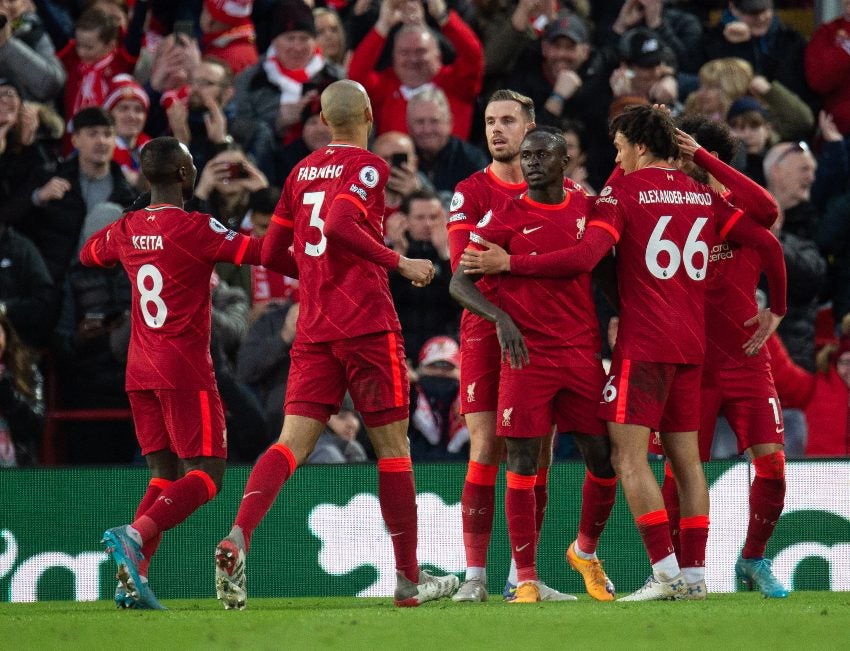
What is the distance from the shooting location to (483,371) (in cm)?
794

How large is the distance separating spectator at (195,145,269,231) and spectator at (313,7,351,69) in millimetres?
2135

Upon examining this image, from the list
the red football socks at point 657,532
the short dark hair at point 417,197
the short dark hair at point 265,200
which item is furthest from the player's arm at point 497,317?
the short dark hair at point 265,200

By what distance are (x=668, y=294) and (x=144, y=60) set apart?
735 cm

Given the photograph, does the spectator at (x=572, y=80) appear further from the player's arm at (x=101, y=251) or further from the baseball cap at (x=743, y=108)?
the player's arm at (x=101, y=251)

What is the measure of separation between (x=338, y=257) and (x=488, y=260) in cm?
70

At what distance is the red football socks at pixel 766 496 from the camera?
318 inches

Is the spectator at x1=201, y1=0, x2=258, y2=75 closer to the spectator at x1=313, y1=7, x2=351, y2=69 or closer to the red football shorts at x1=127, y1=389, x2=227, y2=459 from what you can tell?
the spectator at x1=313, y1=7, x2=351, y2=69

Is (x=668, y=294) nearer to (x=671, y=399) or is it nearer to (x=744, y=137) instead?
(x=671, y=399)

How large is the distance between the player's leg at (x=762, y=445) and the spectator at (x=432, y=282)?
11.4 ft

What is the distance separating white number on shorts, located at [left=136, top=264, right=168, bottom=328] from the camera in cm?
767

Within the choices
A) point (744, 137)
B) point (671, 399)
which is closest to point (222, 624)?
point (671, 399)

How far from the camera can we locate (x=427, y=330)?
36.9 feet

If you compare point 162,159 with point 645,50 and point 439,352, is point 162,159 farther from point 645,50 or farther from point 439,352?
point 645,50

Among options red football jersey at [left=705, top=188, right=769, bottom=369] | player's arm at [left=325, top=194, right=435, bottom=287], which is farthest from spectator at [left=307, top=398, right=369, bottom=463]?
player's arm at [left=325, top=194, right=435, bottom=287]
